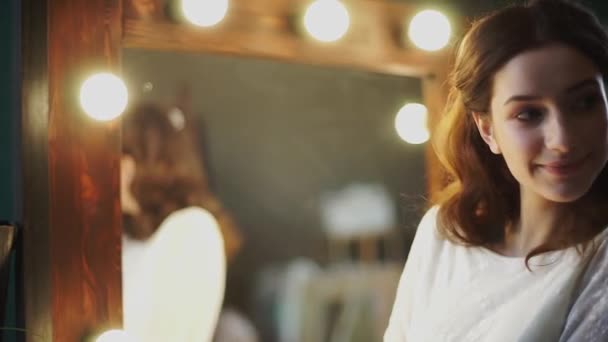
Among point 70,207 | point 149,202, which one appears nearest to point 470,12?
point 149,202

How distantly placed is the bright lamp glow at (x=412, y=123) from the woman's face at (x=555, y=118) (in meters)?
0.42

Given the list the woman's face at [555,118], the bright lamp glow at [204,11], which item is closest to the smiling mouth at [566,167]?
the woman's face at [555,118]

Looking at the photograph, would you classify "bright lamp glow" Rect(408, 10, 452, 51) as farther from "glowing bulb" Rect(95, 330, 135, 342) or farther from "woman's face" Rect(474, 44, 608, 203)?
"glowing bulb" Rect(95, 330, 135, 342)

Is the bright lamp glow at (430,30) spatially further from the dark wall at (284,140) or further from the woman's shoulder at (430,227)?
the woman's shoulder at (430,227)

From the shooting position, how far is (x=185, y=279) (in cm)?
113

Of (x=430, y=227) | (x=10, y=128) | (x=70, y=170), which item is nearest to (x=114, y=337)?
(x=70, y=170)

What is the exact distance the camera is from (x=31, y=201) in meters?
1.05

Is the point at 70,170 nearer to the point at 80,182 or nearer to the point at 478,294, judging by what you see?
the point at 80,182

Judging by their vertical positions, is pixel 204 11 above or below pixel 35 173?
above

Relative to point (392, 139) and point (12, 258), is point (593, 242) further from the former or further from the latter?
point (12, 258)

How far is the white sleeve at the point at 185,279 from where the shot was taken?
1.11 metres

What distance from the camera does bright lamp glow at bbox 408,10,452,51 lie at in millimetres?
1370

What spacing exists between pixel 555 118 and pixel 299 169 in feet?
1.53

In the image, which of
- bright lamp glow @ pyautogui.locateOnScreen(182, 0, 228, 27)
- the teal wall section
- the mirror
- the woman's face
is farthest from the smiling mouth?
the teal wall section
